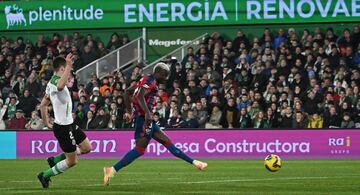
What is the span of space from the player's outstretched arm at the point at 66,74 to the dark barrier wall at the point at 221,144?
1467cm

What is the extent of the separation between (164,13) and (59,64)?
18735 mm

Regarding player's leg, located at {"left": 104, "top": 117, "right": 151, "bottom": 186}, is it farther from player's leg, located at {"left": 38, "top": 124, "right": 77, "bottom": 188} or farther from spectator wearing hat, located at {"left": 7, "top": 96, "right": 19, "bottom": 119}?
spectator wearing hat, located at {"left": 7, "top": 96, "right": 19, "bottom": 119}

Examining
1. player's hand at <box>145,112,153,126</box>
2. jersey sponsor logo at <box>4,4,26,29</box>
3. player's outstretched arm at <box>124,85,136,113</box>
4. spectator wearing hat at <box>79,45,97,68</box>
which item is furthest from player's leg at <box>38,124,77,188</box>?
spectator wearing hat at <box>79,45,97,68</box>

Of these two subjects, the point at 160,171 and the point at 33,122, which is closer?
the point at 160,171

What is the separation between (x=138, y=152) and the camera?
17094 millimetres

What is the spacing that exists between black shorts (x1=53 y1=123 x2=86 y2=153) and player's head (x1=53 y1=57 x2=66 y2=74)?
0.95 meters

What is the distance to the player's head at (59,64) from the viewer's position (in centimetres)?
1612

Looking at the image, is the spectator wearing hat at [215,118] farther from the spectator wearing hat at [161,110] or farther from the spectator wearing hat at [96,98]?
the spectator wearing hat at [96,98]

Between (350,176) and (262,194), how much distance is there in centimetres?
508

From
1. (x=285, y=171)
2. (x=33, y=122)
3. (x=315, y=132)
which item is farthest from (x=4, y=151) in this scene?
(x=285, y=171)

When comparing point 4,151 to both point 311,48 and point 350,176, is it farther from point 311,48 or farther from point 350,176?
point 350,176

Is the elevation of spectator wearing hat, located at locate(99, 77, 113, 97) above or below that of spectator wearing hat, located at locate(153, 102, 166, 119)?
above

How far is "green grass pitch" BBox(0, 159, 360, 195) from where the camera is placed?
15477 mm

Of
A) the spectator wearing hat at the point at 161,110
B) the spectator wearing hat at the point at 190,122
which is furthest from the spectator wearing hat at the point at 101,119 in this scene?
the spectator wearing hat at the point at 190,122
